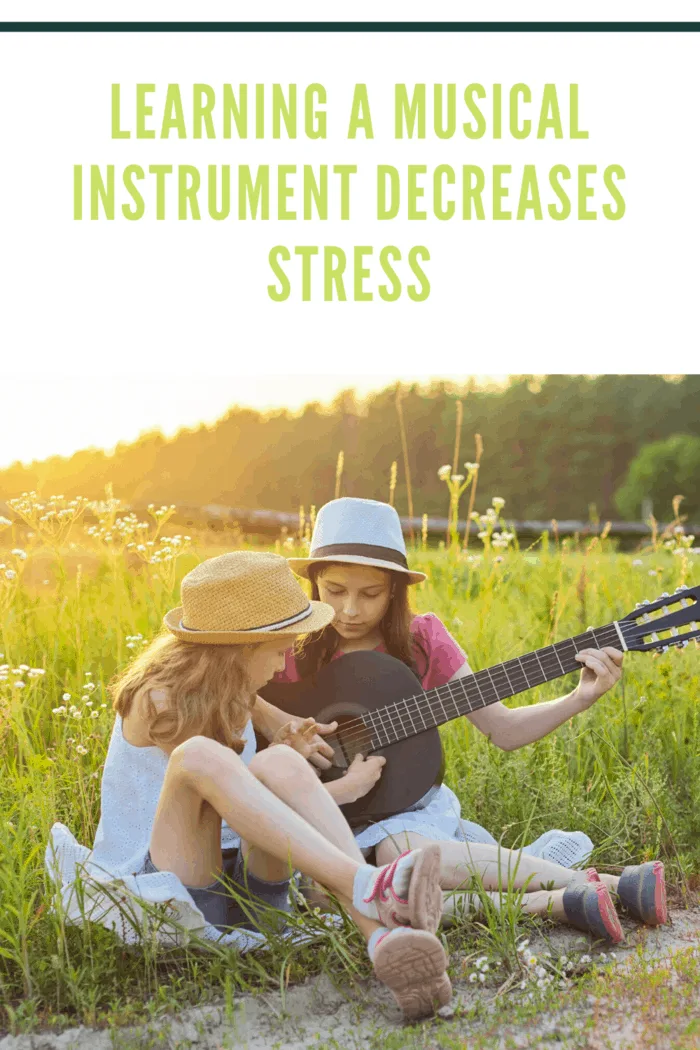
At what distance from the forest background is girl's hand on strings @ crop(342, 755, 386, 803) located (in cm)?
990

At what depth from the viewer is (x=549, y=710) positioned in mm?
3293

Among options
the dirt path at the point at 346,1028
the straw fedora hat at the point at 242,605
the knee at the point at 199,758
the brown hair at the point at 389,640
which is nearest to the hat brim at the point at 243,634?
the straw fedora hat at the point at 242,605

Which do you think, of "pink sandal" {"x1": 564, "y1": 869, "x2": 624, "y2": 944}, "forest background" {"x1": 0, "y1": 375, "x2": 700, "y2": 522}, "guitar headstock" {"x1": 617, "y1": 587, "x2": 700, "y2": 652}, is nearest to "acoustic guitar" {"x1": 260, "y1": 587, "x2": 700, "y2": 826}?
"guitar headstock" {"x1": 617, "y1": 587, "x2": 700, "y2": 652}

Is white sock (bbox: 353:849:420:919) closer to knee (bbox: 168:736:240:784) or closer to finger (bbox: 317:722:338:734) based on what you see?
knee (bbox: 168:736:240:784)

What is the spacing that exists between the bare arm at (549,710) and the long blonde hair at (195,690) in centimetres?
83

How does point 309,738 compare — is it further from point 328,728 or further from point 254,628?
point 254,628

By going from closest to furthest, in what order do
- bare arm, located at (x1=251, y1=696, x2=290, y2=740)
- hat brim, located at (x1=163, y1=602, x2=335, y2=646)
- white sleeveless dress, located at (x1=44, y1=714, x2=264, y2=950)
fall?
white sleeveless dress, located at (x1=44, y1=714, x2=264, y2=950), hat brim, located at (x1=163, y1=602, x2=335, y2=646), bare arm, located at (x1=251, y1=696, x2=290, y2=740)

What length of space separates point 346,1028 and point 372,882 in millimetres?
376

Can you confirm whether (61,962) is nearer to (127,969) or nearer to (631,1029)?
(127,969)

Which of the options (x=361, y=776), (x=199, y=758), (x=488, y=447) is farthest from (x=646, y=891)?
(x=488, y=447)

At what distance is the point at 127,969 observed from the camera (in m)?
2.78

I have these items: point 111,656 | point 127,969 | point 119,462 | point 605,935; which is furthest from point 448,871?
point 119,462

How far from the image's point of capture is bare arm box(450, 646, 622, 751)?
3119 mm

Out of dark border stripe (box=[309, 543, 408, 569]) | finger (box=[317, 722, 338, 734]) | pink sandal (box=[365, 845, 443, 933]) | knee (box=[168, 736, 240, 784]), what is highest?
dark border stripe (box=[309, 543, 408, 569])
